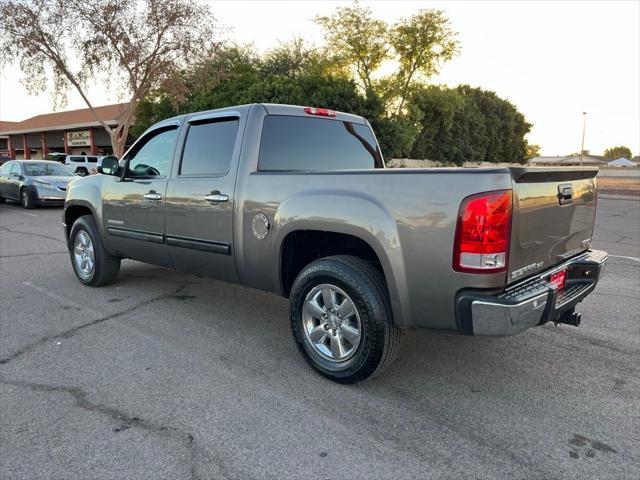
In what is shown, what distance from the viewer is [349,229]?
307cm

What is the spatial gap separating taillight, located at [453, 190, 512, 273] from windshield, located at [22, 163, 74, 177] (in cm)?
1536

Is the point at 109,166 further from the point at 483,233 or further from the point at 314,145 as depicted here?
the point at 483,233

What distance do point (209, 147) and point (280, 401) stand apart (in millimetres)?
2270

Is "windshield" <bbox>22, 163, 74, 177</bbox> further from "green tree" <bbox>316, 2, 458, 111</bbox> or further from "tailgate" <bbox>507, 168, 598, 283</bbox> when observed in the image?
"green tree" <bbox>316, 2, 458, 111</bbox>

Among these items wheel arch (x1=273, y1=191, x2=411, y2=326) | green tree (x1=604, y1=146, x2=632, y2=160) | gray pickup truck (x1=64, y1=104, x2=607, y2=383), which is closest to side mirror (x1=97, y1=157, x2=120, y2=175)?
gray pickup truck (x1=64, y1=104, x2=607, y2=383)

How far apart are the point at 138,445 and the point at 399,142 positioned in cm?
3044

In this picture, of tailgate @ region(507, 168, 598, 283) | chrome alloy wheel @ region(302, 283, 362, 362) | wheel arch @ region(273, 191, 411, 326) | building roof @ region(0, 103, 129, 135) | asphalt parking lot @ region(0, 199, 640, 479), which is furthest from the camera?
building roof @ region(0, 103, 129, 135)

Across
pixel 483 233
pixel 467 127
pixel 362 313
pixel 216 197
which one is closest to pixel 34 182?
pixel 216 197

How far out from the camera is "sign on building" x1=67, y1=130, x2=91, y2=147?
4188 centimetres

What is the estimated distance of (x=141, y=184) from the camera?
4.74 metres

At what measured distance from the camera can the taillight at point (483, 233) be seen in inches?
100

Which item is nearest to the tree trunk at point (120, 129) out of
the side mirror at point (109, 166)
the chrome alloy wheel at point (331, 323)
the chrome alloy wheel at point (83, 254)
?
the chrome alloy wheel at point (83, 254)

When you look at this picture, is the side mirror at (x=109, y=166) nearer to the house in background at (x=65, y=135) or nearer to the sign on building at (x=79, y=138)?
the house in background at (x=65, y=135)

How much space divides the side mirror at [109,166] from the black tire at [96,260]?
0.84m
